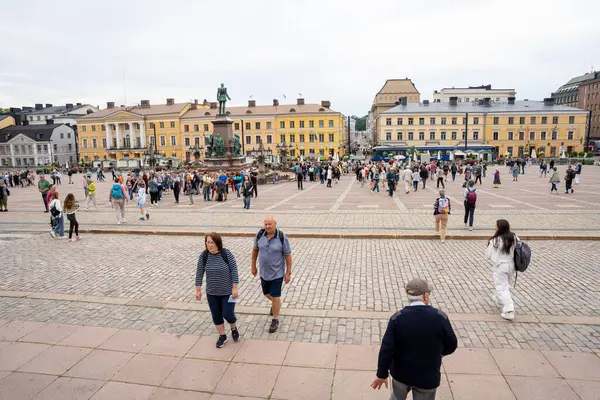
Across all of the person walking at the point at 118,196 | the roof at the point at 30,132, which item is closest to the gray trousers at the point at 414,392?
the person walking at the point at 118,196

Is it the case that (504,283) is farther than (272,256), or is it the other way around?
(504,283)

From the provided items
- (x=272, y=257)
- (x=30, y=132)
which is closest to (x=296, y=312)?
(x=272, y=257)

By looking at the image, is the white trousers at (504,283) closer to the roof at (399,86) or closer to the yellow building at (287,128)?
the yellow building at (287,128)

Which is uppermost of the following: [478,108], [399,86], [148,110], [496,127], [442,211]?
[399,86]

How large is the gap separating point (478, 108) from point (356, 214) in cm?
6691

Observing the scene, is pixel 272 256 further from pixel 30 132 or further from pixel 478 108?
pixel 30 132

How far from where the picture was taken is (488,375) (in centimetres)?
467

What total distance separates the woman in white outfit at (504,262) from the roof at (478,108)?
228ft

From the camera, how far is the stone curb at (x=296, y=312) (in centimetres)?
608

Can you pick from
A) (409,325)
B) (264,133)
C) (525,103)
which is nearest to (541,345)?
(409,325)

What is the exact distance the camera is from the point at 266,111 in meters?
79.6

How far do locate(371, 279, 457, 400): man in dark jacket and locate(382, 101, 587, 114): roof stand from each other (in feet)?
239

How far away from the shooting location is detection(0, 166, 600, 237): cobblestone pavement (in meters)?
12.9

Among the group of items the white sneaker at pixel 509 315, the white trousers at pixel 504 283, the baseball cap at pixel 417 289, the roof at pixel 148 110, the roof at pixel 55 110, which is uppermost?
the roof at pixel 55 110
